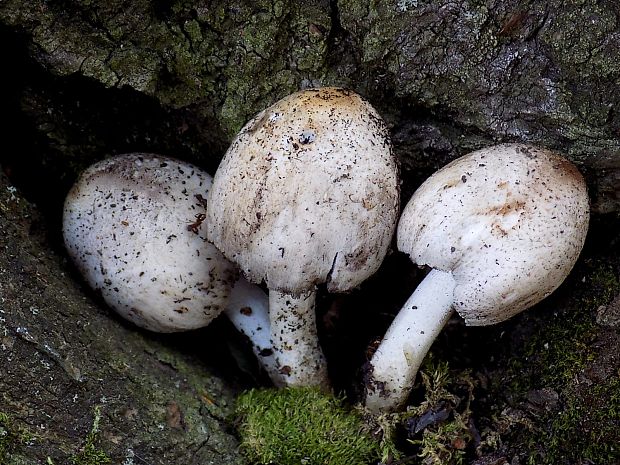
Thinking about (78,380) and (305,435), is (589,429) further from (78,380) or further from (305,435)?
(78,380)

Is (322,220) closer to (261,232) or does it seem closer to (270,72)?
(261,232)

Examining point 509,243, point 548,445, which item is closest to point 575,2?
point 509,243

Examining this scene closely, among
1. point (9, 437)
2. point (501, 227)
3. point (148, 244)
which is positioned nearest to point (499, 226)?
point (501, 227)

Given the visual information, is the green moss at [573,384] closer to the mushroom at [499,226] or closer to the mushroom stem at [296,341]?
the mushroom at [499,226]

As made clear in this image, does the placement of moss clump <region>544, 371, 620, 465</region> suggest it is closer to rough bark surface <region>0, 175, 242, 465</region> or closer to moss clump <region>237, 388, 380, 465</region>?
moss clump <region>237, 388, 380, 465</region>

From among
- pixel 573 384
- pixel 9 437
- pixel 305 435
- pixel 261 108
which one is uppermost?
pixel 261 108

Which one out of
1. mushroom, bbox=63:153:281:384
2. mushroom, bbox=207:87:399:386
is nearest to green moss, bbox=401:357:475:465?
mushroom, bbox=207:87:399:386
